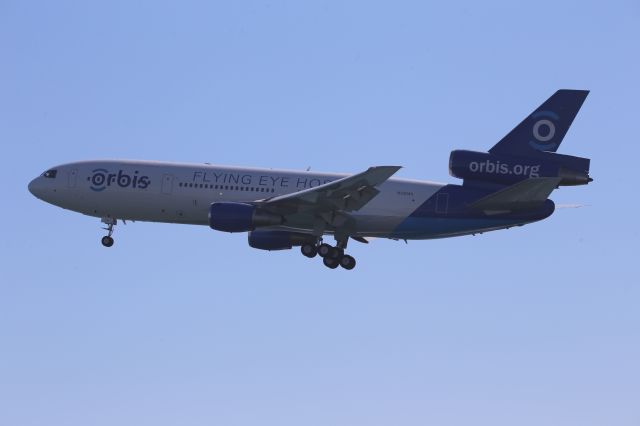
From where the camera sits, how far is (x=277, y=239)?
54688 mm

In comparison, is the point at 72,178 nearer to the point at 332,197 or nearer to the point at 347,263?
the point at 332,197

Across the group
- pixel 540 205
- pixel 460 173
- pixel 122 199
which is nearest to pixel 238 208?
pixel 122 199

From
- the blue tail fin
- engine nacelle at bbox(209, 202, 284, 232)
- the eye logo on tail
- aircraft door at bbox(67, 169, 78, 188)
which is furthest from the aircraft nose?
the eye logo on tail

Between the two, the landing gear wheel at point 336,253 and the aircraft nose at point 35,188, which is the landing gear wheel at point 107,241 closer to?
the aircraft nose at point 35,188

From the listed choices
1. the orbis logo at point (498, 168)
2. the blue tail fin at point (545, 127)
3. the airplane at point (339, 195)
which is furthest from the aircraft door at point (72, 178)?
the blue tail fin at point (545, 127)

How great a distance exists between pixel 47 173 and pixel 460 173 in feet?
66.6

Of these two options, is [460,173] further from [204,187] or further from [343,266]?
[204,187]

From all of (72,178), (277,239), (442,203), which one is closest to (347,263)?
(277,239)

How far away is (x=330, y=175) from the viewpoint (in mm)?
52781

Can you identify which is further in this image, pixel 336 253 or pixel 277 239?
pixel 277 239

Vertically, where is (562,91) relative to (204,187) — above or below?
above

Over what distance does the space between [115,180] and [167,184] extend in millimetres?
2671

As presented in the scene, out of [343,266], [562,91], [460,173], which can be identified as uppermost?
[562,91]

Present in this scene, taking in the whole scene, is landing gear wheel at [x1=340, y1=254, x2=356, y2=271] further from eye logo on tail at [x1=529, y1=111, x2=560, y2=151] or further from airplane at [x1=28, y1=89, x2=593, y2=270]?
eye logo on tail at [x1=529, y1=111, x2=560, y2=151]
